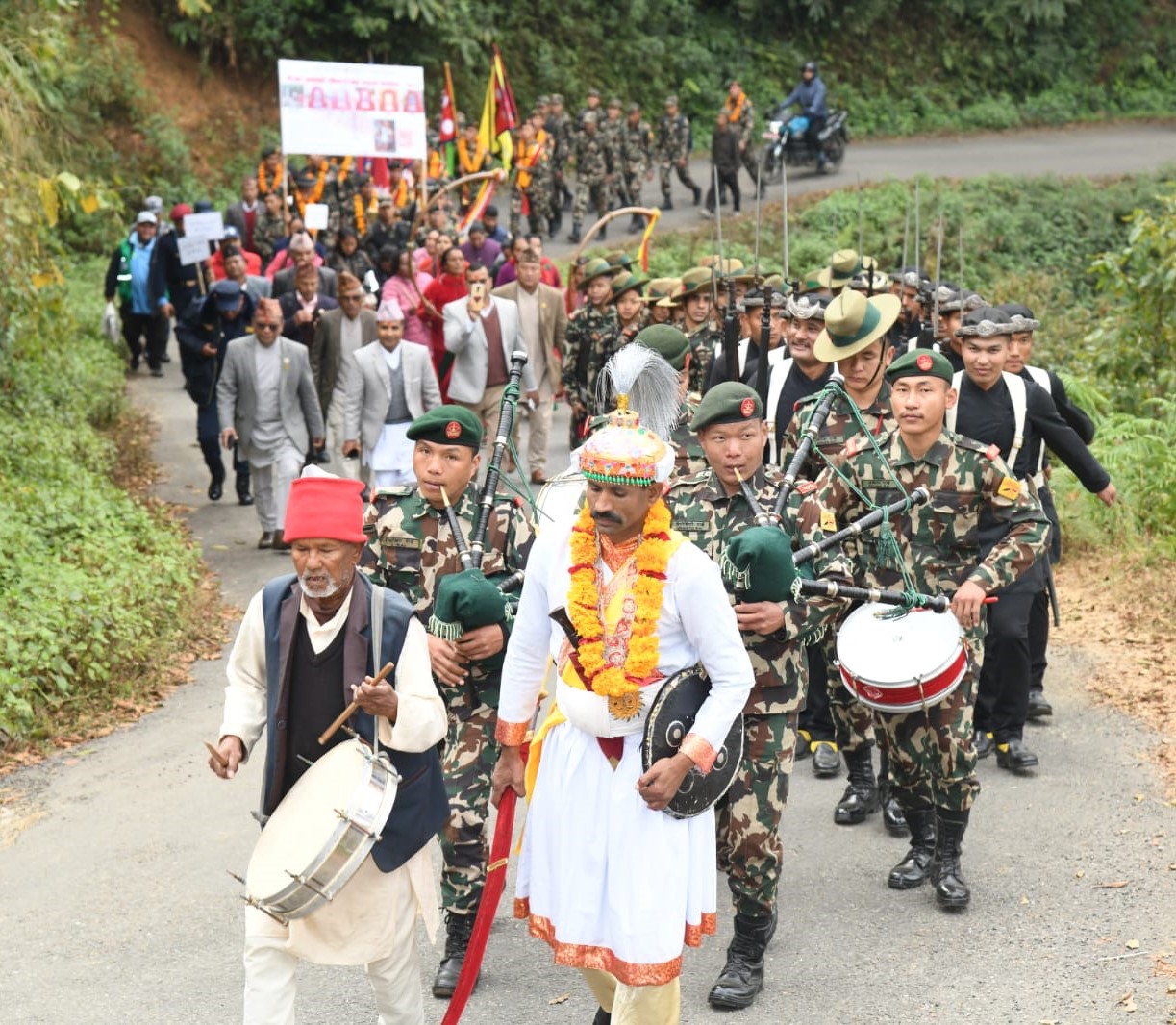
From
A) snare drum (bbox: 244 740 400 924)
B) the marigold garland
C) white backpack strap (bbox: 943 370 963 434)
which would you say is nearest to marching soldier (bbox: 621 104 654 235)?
white backpack strap (bbox: 943 370 963 434)

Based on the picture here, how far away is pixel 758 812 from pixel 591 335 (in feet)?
25.3

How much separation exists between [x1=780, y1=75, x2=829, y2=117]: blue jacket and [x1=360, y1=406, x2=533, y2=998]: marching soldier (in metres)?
25.3

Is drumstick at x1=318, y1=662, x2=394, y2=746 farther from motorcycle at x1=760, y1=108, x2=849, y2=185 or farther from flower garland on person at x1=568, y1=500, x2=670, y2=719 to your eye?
motorcycle at x1=760, y1=108, x2=849, y2=185

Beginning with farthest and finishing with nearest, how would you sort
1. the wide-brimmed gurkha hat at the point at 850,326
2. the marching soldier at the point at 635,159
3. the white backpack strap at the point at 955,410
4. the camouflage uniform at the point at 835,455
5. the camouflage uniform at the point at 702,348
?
the marching soldier at the point at 635,159 < the camouflage uniform at the point at 702,348 < the white backpack strap at the point at 955,410 < the wide-brimmed gurkha hat at the point at 850,326 < the camouflage uniform at the point at 835,455

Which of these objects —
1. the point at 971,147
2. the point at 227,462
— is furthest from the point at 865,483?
the point at 971,147

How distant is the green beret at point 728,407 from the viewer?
247 inches

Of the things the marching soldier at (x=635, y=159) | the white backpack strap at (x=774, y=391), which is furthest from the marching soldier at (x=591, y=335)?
the marching soldier at (x=635, y=159)

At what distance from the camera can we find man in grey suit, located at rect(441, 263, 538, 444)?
13.8m

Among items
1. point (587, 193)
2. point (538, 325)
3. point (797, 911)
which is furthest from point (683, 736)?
point (587, 193)

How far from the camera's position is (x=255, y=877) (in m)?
5.00

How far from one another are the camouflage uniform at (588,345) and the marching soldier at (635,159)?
1444 centimetres

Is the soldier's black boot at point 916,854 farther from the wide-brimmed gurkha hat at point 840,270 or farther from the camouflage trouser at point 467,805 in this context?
the wide-brimmed gurkha hat at point 840,270

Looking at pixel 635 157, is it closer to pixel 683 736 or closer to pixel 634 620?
pixel 634 620

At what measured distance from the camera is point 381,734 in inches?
203
